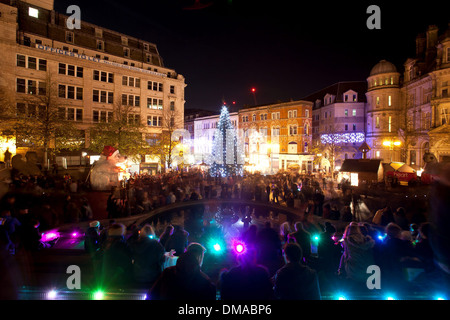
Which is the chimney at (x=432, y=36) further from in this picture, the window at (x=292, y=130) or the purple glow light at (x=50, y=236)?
the purple glow light at (x=50, y=236)

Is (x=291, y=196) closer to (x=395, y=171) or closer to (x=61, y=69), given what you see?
(x=395, y=171)

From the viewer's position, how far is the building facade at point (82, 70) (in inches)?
1146

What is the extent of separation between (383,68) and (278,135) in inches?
754

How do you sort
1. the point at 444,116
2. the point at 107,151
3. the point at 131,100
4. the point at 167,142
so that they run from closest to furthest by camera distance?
the point at 107,151
the point at 444,116
the point at 167,142
the point at 131,100

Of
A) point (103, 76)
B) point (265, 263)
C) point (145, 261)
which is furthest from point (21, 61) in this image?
point (265, 263)

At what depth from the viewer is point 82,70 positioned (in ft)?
113

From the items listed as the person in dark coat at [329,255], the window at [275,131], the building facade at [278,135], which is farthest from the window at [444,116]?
the person in dark coat at [329,255]

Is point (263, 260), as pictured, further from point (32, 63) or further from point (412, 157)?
point (412, 157)

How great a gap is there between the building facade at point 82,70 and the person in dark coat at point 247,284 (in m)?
31.1

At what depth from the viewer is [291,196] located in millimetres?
14633

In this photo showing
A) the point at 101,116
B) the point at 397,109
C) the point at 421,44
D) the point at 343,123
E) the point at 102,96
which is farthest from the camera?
the point at 343,123
